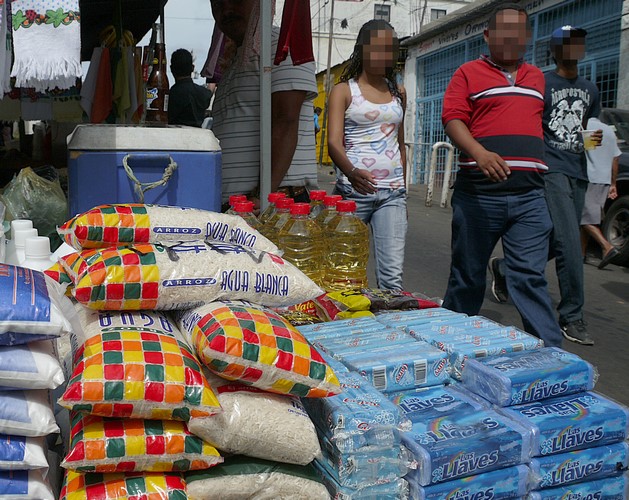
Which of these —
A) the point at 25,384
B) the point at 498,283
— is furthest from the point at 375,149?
the point at 498,283

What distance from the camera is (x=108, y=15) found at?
276 inches

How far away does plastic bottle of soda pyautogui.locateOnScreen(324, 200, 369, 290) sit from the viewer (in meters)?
2.90

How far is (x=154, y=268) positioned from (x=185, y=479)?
53 cm

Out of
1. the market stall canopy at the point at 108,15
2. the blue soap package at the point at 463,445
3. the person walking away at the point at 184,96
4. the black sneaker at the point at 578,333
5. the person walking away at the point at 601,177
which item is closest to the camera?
the blue soap package at the point at 463,445

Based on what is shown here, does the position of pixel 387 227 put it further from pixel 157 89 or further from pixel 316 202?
pixel 157 89

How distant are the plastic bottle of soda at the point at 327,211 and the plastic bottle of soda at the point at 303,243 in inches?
3.2

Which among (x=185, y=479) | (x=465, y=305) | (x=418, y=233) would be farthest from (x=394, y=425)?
(x=418, y=233)

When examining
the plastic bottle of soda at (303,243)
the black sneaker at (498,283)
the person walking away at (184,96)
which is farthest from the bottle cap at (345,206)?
the person walking away at (184,96)

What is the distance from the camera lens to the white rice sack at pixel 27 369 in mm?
1364

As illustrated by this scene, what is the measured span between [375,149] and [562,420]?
6.90ft

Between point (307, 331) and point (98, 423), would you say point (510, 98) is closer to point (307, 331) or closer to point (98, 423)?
point (307, 331)

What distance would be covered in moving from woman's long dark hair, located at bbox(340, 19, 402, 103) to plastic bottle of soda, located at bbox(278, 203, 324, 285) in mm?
1206

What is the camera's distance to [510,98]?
3389 millimetres

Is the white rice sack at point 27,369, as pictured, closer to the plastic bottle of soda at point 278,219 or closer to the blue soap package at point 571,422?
the blue soap package at point 571,422
